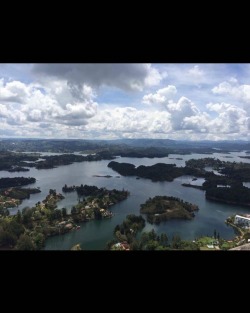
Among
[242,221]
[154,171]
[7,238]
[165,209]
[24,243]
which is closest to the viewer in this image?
[24,243]

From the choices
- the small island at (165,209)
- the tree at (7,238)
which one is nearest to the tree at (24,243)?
the tree at (7,238)

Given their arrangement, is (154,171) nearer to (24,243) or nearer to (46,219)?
(46,219)

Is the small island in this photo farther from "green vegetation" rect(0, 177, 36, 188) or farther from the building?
"green vegetation" rect(0, 177, 36, 188)

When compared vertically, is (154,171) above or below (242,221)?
above

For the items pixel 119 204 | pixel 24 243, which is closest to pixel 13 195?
pixel 119 204
